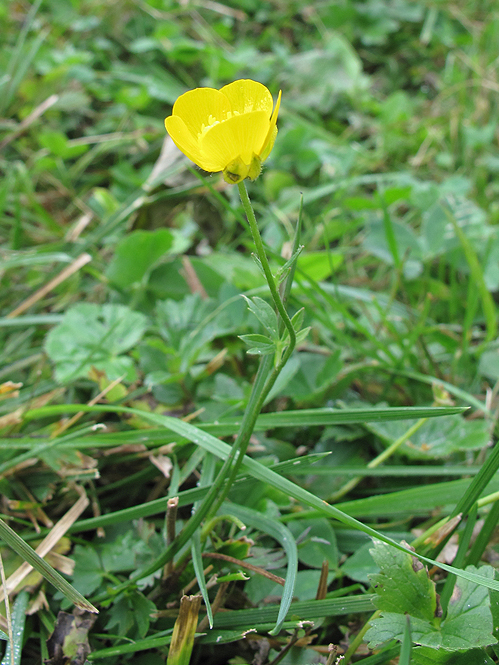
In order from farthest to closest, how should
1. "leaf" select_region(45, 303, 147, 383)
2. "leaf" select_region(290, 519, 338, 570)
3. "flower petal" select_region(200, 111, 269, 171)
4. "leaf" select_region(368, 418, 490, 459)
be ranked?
"leaf" select_region(45, 303, 147, 383)
"leaf" select_region(368, 418, 490, 459)
"leaf" select_region(290, 519, 338, 570)
"flower petal" select_region(200, 111, 269, 171)

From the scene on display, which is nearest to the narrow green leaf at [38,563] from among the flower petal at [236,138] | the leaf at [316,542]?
the leaf at [316,542]

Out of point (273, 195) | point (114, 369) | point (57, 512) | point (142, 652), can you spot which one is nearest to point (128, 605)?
point (142, 652)

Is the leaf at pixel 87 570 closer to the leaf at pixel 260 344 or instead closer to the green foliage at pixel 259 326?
the green foliage at pixel 259 326

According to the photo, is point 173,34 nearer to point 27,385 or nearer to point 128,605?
point 27,385

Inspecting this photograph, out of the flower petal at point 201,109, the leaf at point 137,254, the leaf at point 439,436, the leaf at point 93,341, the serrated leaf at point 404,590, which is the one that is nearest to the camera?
the flower petal at point 201,109

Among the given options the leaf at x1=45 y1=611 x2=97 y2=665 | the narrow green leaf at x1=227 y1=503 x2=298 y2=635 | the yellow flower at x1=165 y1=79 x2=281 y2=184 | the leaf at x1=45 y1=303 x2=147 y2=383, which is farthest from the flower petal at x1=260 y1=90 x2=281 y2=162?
the leaf at x1=45 y1=611 x2=97 y2=665

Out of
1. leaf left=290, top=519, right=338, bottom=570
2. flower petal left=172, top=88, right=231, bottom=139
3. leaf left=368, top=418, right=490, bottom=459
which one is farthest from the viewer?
leaf left=368, top=418, right=490, bottom=459

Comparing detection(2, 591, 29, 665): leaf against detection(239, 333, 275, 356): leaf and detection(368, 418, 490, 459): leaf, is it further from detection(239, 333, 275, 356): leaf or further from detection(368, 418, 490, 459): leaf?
detection(368, 418, 490, 459): leaf
